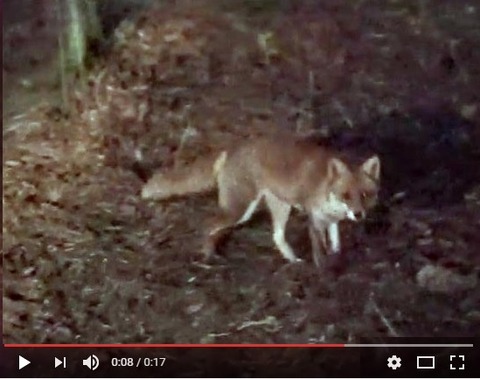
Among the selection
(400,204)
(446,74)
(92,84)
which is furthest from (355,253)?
(92,84)

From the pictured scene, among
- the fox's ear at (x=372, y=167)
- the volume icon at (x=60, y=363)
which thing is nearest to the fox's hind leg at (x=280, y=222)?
the fox's ear at (x=372, y=167)

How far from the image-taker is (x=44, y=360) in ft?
3.45

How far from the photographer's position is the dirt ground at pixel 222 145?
1.05 meters

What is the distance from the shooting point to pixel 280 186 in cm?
105

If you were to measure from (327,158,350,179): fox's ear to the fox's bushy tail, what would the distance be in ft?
0.40

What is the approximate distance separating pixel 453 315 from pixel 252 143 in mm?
305

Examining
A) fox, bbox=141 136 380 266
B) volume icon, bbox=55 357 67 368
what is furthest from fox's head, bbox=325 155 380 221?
volume icon, bbox=55 357 67 368

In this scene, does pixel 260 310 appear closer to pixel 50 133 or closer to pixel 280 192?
pixel 280 192

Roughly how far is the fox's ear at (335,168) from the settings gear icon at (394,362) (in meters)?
0.22

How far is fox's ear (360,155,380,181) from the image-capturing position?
1044mm

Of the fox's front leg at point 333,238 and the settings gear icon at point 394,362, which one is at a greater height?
the fox's front leg at point 333,238

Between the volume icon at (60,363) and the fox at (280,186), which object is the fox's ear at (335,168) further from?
the volume icon at (60,363)

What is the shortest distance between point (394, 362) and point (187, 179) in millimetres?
318

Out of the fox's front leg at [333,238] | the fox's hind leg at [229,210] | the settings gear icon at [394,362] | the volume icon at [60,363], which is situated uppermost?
the fox's hind leg at [229,210]
